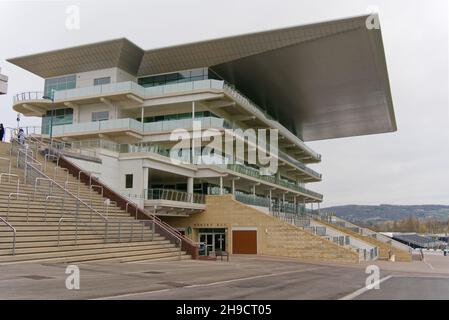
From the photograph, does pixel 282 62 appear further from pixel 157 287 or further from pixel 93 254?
pixel 157 287

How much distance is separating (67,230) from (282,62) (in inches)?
1189

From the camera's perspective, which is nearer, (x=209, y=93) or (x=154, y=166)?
(x=154, y=166)

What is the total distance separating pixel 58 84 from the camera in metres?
49.9

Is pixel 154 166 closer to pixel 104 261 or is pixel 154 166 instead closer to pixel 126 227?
pixel 126 227

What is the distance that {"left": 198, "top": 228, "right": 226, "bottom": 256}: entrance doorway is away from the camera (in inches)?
1426

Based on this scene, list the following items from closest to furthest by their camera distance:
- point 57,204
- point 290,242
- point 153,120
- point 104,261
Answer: point 104,261
point 57,204
point 290,242
point 153,120

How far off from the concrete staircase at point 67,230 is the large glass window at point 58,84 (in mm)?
23849

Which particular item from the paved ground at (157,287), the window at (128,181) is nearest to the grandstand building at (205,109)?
the window at (128,181)

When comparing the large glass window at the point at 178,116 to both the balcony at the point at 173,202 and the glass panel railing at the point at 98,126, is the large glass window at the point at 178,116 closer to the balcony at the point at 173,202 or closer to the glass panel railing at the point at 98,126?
the glass panel railing at the point at 98,126

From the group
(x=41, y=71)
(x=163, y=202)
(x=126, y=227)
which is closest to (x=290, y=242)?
(x=163, y=202)

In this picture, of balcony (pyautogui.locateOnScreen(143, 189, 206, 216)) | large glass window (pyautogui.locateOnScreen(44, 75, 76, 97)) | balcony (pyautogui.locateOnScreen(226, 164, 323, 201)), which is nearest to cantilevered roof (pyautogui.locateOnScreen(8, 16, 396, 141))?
large glass window (pyautogui.locateOnScreen(44, 75, 76, 97))

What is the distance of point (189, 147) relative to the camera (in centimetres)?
4162
